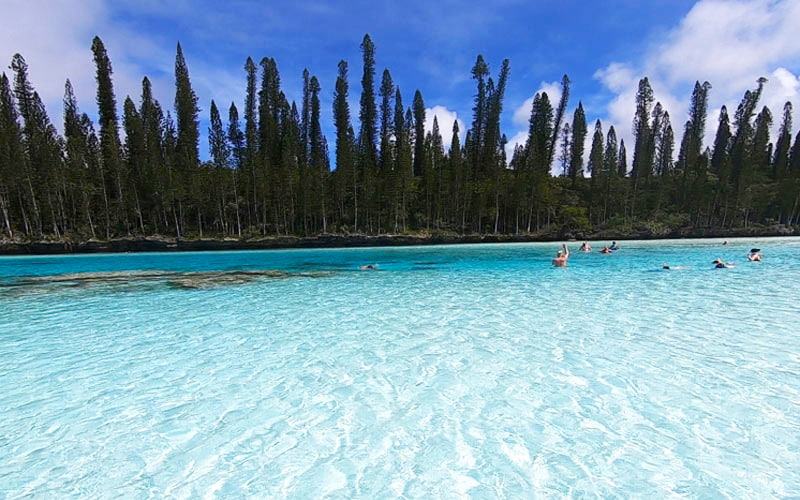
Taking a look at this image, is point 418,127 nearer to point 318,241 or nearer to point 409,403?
point 318,241

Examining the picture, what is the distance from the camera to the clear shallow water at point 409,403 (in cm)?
303

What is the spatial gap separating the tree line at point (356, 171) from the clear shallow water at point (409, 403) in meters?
39.7

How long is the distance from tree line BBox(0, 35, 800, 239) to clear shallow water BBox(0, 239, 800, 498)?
1563 inches

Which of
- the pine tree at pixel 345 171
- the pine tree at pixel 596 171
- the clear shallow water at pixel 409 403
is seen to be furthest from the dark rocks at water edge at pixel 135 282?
the pine tree at pixel 596 171

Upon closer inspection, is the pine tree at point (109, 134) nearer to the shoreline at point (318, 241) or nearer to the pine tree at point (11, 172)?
the shoreline at point (318, 241)

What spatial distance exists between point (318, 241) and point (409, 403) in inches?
1603

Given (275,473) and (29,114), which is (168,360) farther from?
(29,114)

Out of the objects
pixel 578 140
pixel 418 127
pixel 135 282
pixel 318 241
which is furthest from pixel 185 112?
pixel 578 140

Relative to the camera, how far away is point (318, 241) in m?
43.8

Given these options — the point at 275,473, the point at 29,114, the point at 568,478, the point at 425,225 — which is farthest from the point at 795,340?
the point at 29,114

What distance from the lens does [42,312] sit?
966cm

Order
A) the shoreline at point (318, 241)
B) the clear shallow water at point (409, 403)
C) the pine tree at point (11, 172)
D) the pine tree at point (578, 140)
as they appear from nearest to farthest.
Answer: the clear shallow water at point (409, 403) < the shoreline at point (318, 241) < the pine tree at point (11, 172) < the pine tree at point (578, 140)

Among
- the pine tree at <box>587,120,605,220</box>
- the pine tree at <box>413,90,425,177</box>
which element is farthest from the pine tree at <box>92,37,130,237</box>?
the pine tree at <box>587,120,605,220</box>

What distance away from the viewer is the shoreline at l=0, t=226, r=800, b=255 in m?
37.9
